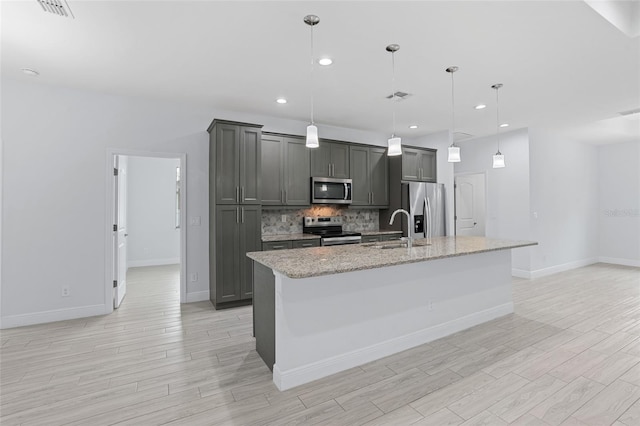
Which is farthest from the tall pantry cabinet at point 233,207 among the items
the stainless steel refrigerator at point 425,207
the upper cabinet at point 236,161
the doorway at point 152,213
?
the doorway at point 152,213

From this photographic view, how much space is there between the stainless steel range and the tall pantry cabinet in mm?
1042

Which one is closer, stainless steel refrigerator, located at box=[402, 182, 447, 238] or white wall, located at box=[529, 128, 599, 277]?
stainless steel refrigerator, located at box=[402, 182, 447, 238]

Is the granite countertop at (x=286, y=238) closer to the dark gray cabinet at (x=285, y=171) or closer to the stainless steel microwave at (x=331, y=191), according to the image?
the dark gray cabinet at (x=285, y=171)

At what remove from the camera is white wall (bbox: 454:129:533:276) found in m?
5.80

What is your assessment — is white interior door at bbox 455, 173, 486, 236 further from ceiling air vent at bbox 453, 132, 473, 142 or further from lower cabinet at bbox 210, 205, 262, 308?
lower cabinet at bbox 210, 205, 262, 308

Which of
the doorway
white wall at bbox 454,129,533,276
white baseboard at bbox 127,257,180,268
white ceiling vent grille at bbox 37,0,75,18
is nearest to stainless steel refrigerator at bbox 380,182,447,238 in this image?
white wall at bbox 454,129,533,276

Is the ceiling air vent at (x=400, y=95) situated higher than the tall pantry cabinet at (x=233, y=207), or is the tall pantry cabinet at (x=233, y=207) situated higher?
the ceiling air vent at (x=400, y=95)

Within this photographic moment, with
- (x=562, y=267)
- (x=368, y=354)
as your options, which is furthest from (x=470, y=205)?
(x=368, y=354)

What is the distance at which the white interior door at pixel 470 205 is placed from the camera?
260 inches

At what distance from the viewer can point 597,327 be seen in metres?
3.40

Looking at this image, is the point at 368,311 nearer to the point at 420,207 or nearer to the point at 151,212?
the point at 420,207

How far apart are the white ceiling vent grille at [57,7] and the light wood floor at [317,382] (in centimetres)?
274

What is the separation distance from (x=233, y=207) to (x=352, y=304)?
229 centimetres

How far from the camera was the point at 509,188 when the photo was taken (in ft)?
19.8
